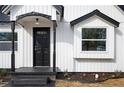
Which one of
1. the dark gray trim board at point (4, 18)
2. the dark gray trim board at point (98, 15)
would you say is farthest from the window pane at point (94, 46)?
the dark gray trim board at point (4, 18)

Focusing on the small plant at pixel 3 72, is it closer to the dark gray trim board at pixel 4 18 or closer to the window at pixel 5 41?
the window at pixel 5 41

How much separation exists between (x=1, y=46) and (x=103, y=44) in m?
4.85

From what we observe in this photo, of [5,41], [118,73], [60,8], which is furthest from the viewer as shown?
[5,41]

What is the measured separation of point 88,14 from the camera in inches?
627

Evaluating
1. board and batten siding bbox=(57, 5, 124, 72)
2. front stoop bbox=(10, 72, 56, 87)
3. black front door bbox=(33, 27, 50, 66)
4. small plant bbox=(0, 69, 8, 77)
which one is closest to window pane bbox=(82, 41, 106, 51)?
board and batten siding bbox=(57, 5, 124, 72)

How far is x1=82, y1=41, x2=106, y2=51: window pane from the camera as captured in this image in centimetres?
1602

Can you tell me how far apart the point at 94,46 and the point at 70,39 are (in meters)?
1.18

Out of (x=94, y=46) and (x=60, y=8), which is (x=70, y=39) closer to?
(x=94, y=46)

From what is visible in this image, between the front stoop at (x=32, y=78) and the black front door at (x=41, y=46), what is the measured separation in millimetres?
2322

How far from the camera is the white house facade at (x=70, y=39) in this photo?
15.9 meters

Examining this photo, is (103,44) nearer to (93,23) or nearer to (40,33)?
(93,23)

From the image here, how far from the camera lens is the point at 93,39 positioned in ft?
52.5

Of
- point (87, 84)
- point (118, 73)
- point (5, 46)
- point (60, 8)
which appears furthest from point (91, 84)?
point (5, 46)
